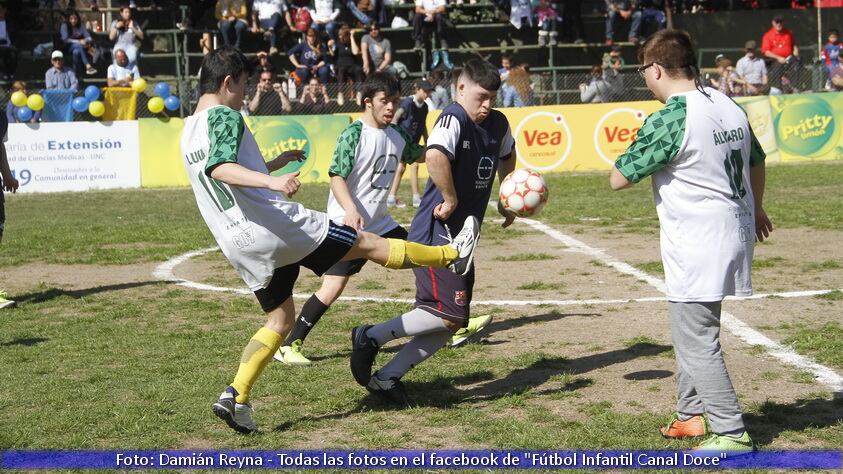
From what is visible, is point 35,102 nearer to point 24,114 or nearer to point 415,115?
point 24,114

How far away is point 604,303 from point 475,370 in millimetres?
2438

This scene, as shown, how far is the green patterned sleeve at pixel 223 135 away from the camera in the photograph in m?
5.25

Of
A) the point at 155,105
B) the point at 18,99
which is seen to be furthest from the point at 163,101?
the point at 18,99

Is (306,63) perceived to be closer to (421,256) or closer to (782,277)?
(782,277)

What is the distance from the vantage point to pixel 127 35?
25.4 meters

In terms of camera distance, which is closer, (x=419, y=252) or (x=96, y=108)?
(x=419, y=252)

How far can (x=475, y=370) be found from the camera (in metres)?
7.03

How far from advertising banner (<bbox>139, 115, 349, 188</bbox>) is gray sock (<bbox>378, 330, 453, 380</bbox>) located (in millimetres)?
15191

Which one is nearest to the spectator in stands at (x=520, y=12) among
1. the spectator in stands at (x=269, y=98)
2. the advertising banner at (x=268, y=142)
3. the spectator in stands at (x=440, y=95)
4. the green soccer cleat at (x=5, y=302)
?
the spectator in stands at (x=440, y=95)

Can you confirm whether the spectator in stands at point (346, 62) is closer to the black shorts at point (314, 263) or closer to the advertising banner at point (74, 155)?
the advertising banner at point (74, 155)

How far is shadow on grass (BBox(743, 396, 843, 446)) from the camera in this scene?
5471 mm

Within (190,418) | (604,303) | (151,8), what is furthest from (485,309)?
(151,8)

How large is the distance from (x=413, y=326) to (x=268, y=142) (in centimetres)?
1565

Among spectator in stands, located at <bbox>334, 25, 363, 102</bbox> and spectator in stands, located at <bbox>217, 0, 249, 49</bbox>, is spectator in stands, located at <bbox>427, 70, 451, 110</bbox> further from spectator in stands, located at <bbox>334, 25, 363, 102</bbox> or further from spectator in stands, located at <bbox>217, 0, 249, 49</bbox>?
spectator in stands, located at <bbox>217, 0, 249, 49</bbox>
